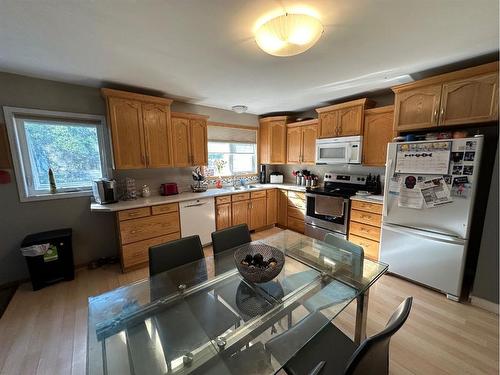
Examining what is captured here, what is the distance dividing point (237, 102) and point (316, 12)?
7.23ft

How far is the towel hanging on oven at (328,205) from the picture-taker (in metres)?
3.06

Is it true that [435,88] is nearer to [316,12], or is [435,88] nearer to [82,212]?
[316,12]

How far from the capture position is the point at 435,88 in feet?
7.12

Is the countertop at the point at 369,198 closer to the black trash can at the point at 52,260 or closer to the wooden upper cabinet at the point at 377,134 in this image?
the wooden upper cabinet at the point at 377,134

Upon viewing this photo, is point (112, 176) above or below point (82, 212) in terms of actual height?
above

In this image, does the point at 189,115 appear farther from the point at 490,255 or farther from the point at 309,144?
the point at 490,255

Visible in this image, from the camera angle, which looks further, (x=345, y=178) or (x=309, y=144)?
(x=309, y=144)

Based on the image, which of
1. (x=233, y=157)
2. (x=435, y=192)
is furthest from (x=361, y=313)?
(x=233, y=157)

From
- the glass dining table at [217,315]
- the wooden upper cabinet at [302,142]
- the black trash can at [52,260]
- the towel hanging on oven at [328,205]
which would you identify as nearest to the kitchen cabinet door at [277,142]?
the wooden upper cabinet at [302,142]

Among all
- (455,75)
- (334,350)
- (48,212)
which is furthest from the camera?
(48,212)

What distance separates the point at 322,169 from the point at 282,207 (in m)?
1.07

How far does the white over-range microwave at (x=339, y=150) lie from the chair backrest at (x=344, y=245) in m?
1.69

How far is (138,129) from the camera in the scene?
8.91 feet

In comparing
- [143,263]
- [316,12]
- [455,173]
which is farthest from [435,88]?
[143,263]
